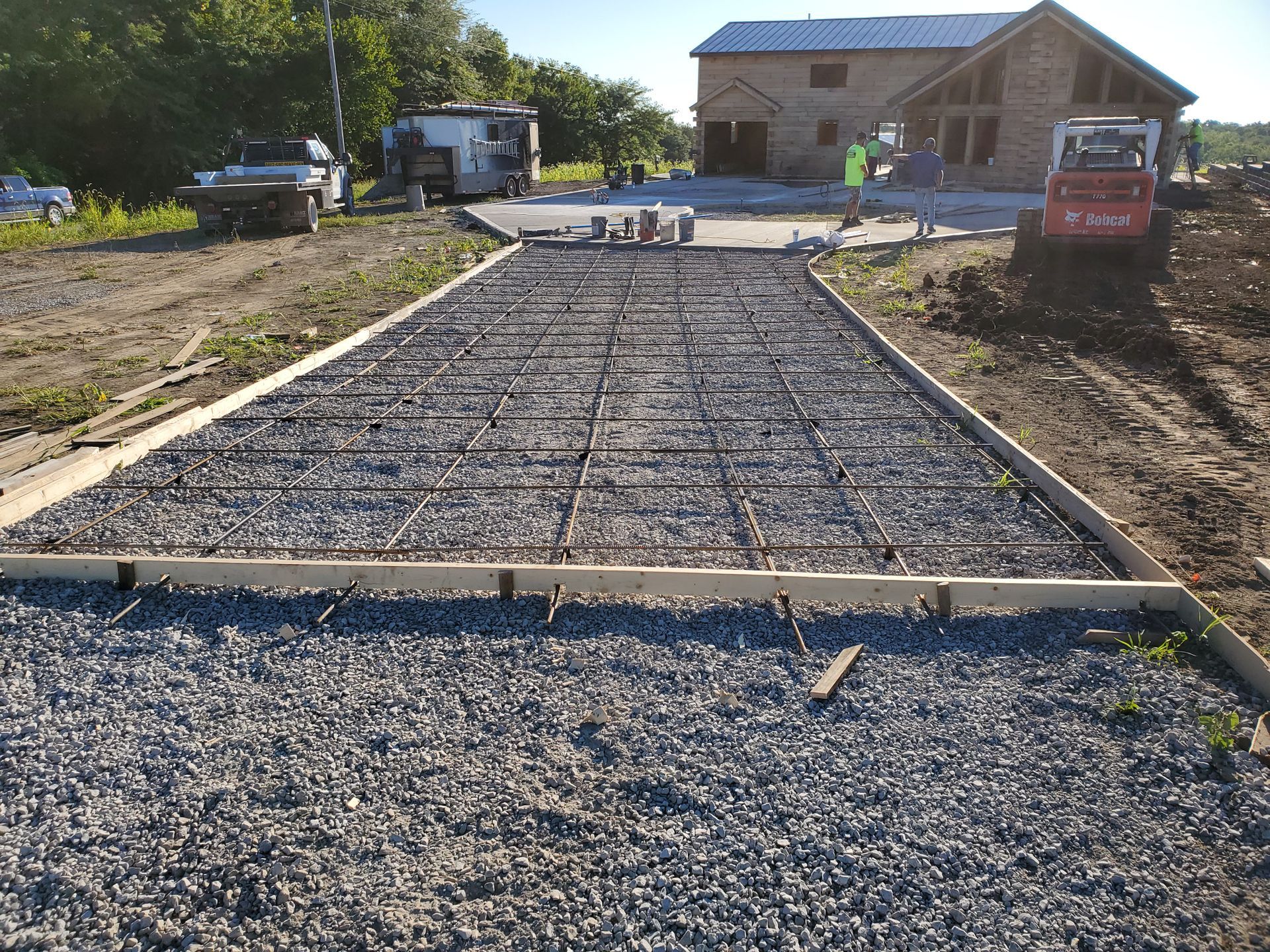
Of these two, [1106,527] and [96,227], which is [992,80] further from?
[1106,527]

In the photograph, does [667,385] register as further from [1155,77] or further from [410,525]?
[1155,77]

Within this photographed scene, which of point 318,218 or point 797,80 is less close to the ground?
point 797,80

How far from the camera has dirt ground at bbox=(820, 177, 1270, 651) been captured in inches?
163

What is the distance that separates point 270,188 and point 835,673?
14.3 m

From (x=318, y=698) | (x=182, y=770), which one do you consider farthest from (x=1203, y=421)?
(x=182, y=770)

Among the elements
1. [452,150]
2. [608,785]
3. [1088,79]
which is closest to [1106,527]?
[608,785]

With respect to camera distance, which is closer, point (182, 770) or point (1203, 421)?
point (182, 770)

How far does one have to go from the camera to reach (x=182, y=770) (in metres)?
2.53

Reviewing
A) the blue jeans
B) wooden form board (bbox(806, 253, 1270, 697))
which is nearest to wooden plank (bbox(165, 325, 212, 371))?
wooden form board (bbox(806, 253, 1270, 697))

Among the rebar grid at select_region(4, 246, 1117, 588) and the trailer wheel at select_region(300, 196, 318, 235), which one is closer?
the rebar grid at select_region(4, 246, 1117, 588)

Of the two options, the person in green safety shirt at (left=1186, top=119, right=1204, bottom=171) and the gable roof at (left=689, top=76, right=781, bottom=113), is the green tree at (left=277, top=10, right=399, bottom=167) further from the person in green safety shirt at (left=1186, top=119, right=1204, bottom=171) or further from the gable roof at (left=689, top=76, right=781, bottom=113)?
the person in green safety shirt at (left=1186, top=119, right=1204, bottom=171)

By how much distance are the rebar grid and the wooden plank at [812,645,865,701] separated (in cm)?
61

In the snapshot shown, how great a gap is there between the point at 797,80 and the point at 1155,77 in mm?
10357

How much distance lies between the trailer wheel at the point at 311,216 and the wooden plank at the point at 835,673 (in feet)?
48.8
